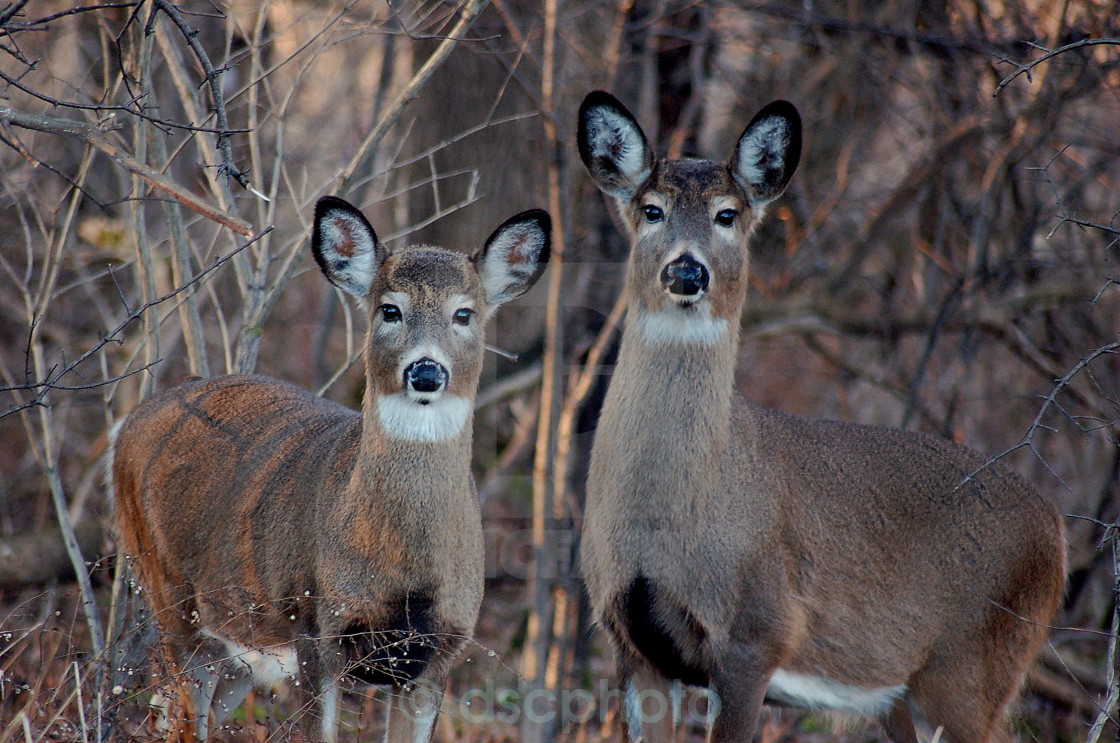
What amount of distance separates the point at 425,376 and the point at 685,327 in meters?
1.09

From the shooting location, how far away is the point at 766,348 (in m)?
13.5

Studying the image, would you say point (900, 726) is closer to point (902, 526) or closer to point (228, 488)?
point (902, 526)

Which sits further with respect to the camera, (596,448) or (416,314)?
(596,448)

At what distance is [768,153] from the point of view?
5074 mm

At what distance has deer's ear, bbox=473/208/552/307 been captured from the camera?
505 cm

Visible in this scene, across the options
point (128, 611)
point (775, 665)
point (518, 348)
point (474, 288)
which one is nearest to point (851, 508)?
point (775, 665)

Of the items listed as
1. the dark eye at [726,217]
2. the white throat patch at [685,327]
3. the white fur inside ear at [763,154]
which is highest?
the white fur inside ear at [763,154]

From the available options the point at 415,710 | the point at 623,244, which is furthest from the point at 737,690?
the point at 623,244

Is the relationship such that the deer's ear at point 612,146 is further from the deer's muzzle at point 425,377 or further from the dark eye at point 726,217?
the deer's muzzle at point 425,377

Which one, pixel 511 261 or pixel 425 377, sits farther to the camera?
pixel 511 261

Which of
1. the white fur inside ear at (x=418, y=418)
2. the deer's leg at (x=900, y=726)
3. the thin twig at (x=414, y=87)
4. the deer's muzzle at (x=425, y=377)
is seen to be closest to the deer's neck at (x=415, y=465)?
the white fur inside ear at (x=418, y=418)

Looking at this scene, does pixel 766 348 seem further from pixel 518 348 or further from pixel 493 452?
pixel 518 348

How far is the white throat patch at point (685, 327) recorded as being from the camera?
486 cm

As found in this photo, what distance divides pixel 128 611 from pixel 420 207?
3753 mm
